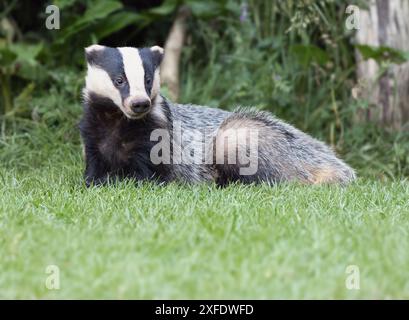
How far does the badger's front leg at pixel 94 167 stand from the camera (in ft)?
17.0

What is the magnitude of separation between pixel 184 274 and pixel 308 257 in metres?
0.49

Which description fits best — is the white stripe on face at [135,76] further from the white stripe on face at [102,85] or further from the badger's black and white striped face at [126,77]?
the white stripe on face at [102,85]

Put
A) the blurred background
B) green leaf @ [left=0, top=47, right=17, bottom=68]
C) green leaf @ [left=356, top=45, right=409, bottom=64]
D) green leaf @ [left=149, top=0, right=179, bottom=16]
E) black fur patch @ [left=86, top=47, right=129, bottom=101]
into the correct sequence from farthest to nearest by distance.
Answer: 1. green leaf @ [left=149, top=0, right=179, bottom=16]
2. green leaf @ [left=0, top=47, right=17, bottom=68]
3. the blurred background
4. green leaf @ [left=356, top=45, right=409, bottom=64]
5. black fur patch @ [left=86, top=47, right=129, bottom=101]

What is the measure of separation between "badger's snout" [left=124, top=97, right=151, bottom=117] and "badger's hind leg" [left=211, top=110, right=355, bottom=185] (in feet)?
2.27

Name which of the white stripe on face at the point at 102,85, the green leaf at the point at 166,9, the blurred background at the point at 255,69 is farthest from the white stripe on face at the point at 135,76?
the green leaf at the point at 166,9

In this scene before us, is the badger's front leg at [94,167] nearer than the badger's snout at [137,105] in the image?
No

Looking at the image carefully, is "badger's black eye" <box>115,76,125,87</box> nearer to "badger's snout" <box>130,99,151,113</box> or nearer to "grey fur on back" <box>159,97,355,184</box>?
"badger's snout" <box>130,99,151,113</box>

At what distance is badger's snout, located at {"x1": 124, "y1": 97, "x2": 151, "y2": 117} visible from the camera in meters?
4.86

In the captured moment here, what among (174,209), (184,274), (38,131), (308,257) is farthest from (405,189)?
(38,131)

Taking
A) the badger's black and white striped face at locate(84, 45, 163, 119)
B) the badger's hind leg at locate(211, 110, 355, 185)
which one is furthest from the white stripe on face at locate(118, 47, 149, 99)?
the badger's hind leg at locate(211, 110, 355, 185)

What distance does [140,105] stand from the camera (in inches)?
192

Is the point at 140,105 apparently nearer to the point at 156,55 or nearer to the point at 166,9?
the point at 156,55

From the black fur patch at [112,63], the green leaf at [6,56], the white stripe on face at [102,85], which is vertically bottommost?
the white stripe on face at [102,85]

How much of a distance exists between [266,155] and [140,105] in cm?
93
